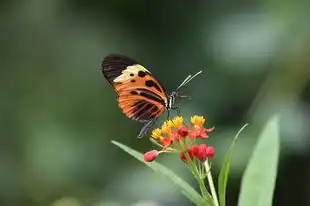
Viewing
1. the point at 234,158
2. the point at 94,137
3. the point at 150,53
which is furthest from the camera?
the point at 150,53

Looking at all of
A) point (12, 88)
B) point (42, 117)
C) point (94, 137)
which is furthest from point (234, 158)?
point (12, 88)

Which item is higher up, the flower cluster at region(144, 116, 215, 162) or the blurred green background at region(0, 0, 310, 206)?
the flower cluster at region(144, 116, 215, 162)

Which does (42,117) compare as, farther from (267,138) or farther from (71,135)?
(267,138)

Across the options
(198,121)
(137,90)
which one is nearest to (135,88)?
(137,90)

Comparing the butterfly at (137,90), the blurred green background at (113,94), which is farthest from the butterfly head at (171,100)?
the blurred green background at (113,94)

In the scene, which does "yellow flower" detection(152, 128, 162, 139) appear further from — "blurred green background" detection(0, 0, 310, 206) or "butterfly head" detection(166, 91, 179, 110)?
"blurred green background" detection(0, 0, 310, 206)

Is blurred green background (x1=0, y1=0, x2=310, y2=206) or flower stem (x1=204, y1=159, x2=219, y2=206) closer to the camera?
flower stem (x1=204, y1=159, x2=219, y2=206)

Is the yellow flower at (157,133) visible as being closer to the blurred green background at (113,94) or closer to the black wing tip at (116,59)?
the black wing tip at (116,59)

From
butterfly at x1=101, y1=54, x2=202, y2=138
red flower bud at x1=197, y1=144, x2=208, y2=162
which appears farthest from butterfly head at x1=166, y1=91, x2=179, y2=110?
red flower bud at x1=197, y1=144, x2=208, y2=162
